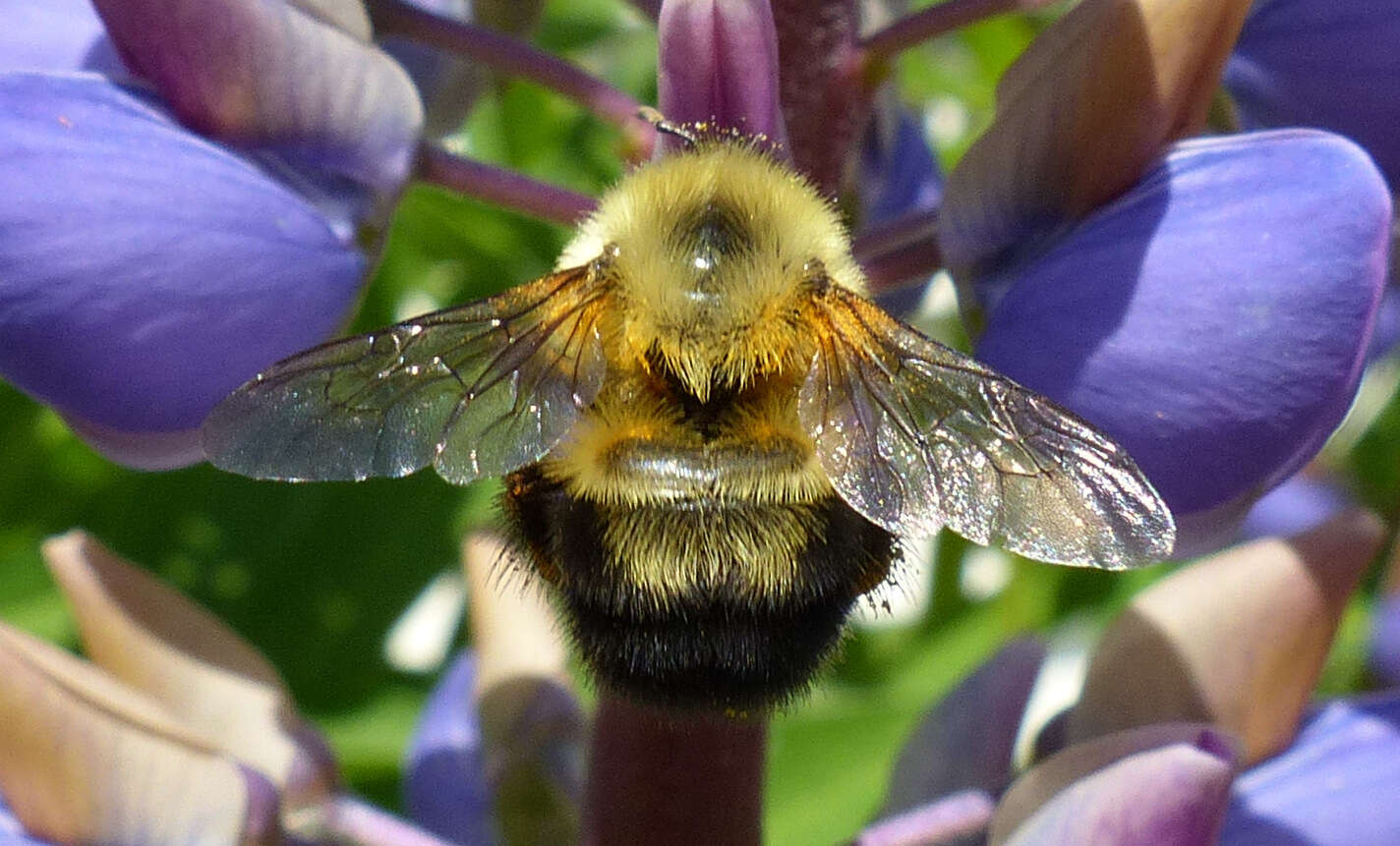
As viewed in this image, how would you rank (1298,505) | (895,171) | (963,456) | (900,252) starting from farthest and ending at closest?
1. (1298,505)
2. (895,171)
3. (900,252)
4. (963,456)

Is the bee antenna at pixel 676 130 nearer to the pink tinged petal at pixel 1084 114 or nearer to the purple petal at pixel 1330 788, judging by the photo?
the pink tinged petal at pixel 1084 114

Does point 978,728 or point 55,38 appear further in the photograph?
point 978,728

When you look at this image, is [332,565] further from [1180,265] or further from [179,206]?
[1180,265]

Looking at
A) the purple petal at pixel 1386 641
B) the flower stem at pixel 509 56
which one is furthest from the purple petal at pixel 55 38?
the purple petal at pixel 1386 641

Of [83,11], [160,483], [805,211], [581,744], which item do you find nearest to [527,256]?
[160,483]

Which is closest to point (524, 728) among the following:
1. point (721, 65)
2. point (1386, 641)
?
point (721, 65)

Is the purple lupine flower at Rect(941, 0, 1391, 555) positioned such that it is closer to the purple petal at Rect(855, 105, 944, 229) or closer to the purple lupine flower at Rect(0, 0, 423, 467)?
the purple lupine flower at Rect(0, 0, 423, 467)

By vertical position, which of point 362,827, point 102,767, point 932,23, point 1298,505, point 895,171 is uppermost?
point 932,23
